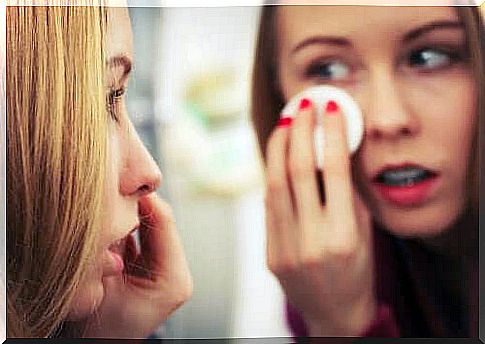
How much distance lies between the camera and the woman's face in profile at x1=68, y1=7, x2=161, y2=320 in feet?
8.55

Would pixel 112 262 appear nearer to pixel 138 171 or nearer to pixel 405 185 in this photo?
pixel 138 171

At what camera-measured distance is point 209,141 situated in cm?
262

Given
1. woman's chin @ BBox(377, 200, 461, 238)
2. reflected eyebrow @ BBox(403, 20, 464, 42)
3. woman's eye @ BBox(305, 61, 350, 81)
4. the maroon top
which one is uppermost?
reflected eyebrow @ BBox(403, 20, 464, 42)

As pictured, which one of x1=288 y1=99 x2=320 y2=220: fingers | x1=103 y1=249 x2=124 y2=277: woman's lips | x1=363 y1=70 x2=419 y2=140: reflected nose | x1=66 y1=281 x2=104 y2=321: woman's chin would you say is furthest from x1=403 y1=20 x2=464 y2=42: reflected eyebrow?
x1=66 y1=281 x2=104 y2=321: woman's chin

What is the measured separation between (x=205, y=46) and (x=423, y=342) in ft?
3.49

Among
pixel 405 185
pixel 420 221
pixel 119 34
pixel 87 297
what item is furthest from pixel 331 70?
pixel 87 297

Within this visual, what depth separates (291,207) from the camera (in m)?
2.63

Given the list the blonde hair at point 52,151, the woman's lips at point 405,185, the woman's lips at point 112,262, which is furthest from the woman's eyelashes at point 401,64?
the woman's lips at point 112,262

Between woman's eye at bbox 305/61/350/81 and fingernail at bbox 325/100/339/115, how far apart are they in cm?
7

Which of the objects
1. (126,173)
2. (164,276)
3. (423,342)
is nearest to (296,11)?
(126,173)

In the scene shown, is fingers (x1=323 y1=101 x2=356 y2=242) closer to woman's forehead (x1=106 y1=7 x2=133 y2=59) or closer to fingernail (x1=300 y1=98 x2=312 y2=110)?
fingernail (x1=300 y1=98 x2=312 y2=110)

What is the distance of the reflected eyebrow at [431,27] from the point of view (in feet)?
8.52

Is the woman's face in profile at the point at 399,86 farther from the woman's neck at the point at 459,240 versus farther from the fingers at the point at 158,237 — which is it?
the fingers at the point at 158,237

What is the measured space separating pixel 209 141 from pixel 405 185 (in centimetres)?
58
